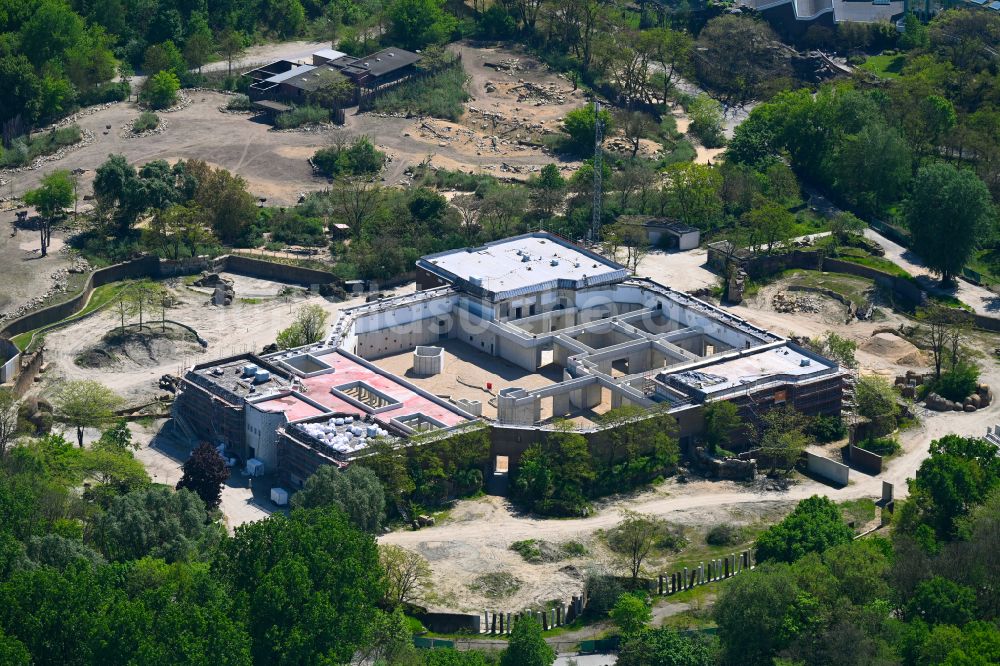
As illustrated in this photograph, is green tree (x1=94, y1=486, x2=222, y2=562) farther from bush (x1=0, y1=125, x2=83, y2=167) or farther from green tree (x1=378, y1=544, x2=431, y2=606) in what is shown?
bush (x1=0, y1=125, x2=83, y2=167)

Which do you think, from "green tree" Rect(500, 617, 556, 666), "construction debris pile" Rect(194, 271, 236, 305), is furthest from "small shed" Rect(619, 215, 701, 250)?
"green tree" Rect(500, 617, 556, 666)

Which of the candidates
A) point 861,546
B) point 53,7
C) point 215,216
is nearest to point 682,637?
point 861,546

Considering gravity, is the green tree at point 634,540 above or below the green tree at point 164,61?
below

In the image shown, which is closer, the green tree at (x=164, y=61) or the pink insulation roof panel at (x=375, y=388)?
the pink insulation roof panel at (x=375, y=388)

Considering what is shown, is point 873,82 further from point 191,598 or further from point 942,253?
point 191,598

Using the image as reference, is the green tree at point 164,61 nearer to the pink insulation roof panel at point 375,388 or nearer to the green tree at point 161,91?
the green tree at point 161,91

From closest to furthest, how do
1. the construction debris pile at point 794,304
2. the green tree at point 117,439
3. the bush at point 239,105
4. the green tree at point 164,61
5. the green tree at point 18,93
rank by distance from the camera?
the green tree at point 117,439
the construction debris pile at point 794,304
the green tree at point 18,93
the bush at point 239,105
the green tree at point 164,61

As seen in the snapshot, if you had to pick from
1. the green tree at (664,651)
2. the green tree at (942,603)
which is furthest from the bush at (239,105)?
the green tree at (942,603)
